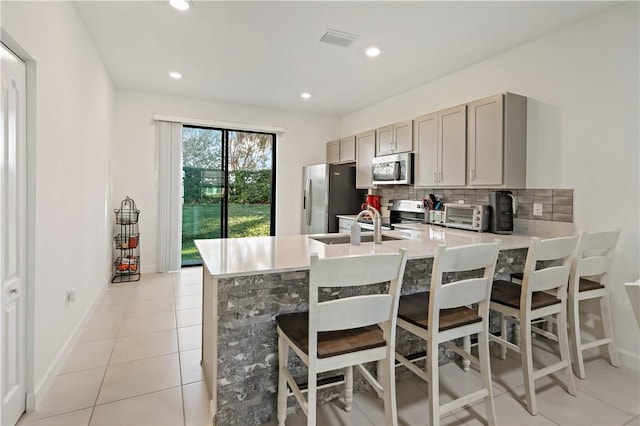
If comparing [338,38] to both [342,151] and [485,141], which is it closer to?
[485,141]

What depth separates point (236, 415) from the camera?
1.77m

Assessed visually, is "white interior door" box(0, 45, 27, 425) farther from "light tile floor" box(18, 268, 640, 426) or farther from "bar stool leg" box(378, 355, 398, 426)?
"bar stool leg" box(378, 355, 398, 426)

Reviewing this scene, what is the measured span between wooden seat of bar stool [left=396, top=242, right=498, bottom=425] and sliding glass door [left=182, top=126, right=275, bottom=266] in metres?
4.28

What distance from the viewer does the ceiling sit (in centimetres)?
264

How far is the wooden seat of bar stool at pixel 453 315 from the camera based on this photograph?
171 centimetres

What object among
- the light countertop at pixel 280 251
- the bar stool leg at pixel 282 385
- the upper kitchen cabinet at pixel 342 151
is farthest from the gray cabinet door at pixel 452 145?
the bar stool leg at pixel 282 385

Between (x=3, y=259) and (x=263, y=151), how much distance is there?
448cm

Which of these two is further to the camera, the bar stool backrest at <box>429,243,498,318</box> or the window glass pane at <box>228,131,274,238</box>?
the window glass pane at <box>228,131,274,238</box>

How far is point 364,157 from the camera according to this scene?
5.02 m

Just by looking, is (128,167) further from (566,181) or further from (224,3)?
(566,181)

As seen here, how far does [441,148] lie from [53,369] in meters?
3.89

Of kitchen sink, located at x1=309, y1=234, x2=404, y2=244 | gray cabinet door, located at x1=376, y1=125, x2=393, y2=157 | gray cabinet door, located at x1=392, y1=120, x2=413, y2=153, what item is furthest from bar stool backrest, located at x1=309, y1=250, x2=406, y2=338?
gray cabinet door, located at x1=376, y1=125, x2=393, y2=157

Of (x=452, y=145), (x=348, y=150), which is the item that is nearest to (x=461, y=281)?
(x=452, y=145)

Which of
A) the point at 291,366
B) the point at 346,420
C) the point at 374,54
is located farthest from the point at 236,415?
the point at 374,54
